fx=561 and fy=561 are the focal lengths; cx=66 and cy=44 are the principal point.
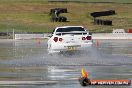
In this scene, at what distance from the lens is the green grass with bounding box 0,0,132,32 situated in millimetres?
60487

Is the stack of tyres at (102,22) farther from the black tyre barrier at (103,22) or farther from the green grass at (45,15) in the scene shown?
the green grass at (45,15)

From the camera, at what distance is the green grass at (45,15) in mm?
60487

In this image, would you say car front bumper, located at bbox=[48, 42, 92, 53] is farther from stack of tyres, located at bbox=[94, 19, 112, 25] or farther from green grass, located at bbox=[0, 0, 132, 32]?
stack of tyres, located at bbox=[94, 19, 112, 25]

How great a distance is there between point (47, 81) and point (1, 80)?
1427 mm

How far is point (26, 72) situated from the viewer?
19.6m

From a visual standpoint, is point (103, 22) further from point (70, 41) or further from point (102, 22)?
point (70, 41)

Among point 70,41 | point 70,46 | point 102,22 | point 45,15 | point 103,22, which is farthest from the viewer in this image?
point 45,15

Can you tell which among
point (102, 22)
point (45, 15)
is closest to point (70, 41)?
point (102, 22)

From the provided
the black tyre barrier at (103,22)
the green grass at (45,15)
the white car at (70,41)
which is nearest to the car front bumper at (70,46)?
the white car at (70,41)

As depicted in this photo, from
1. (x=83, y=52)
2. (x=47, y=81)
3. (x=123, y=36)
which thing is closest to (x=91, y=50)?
(x=83, y=52)

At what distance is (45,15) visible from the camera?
68.6 metres

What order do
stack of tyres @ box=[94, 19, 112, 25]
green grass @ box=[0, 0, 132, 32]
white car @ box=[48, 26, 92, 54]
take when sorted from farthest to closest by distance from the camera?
stack of tyres @ box=[94, 19, 112, 25] < green grass @ box=[0, 0, 132, 32] < white car @ box=[48, 26, 92, 54]

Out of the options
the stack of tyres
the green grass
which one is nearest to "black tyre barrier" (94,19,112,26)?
the stack of tyres

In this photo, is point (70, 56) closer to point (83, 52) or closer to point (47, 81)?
point (83, 52)
